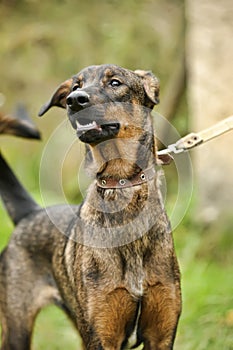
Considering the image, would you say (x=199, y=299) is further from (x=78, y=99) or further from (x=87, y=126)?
(x=78, y=99)

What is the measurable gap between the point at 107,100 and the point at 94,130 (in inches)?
7.5

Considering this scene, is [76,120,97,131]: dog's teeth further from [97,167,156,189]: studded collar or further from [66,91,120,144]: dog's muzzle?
[97,167,156,189]: studded collar

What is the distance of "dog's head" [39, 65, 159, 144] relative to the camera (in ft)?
14.9

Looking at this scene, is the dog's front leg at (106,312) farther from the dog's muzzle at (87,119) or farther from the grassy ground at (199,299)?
the grassy ground at (199,299)

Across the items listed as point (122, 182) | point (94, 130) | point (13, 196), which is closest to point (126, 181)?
point (122, 182)

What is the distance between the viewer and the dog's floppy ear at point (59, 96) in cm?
508

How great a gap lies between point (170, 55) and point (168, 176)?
2.18 m

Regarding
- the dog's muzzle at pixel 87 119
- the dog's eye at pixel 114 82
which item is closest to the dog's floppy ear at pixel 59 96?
the dog's eye at pixel 114 82

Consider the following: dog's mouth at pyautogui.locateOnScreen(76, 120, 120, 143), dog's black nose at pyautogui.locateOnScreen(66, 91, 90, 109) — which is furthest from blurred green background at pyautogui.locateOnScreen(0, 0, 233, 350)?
dog's black nose at pyautogui.locateOnScreen(66, 91, 90, 109)

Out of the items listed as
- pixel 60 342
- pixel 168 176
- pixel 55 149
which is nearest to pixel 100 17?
pixel 168 176

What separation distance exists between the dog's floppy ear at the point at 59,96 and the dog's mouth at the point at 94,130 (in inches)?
20.5

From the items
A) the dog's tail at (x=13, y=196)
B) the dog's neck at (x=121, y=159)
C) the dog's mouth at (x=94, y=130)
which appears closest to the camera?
the dog's mouth at (x=94, y=130)

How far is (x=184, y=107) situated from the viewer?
405 inches

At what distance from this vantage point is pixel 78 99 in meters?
4.48
